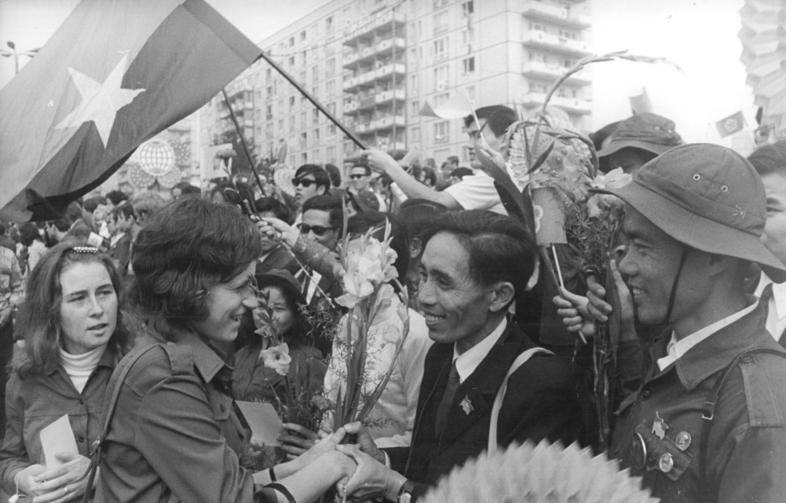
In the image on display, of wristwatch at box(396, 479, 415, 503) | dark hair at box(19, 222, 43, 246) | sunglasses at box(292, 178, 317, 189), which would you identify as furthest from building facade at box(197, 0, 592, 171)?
dark hair at box(19, 222, 43, 246)

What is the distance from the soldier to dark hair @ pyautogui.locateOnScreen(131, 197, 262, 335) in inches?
40.4

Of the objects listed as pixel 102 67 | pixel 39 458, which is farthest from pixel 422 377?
pixel 102 67

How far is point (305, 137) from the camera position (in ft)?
24.6

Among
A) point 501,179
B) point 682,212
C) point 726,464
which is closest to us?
point 726,464

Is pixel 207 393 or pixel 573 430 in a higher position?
pixel 207 393

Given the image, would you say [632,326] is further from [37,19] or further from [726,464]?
[37,19]

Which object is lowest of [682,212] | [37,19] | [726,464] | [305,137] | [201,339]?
[726,464]

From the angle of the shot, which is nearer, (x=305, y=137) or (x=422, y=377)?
(x=422, y=377)

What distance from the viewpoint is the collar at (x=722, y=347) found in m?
1.57

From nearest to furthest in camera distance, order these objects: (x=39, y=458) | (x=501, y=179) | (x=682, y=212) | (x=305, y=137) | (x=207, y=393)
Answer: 1. (x=682, y=212)
2. (x=207, y=393)
3. (x=501, y=179)
4. (x=39, y=458)
5. (x=305, y=137)

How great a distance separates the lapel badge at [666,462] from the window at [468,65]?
3.39 m

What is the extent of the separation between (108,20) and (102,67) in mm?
347

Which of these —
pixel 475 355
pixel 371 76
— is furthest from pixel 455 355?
→ pixel 371 76

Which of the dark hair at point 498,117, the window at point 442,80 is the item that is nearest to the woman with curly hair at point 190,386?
the dark hair at point 498,117
